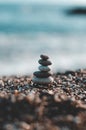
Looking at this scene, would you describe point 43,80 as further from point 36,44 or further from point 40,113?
point 36,44

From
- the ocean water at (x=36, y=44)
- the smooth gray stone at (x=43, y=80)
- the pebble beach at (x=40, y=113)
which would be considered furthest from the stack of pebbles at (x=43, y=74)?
the ocean water at (x=36, y=44)

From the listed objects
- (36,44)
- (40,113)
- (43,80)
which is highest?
(36,44)

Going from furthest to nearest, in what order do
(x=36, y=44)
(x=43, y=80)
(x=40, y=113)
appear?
(x=36, y=44) < (x=43, y=80) < (x=40, y=113)

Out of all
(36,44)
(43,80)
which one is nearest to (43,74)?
(43,80)

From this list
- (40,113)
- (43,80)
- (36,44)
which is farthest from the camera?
(36,44)

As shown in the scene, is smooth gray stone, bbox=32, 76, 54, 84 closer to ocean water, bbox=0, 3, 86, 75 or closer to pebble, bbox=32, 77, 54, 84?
pebble, bbox=32, 77, 54, 84

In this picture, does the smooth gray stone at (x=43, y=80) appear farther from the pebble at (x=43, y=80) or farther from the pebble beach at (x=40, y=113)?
the pebble beach at (x=40, y=113)

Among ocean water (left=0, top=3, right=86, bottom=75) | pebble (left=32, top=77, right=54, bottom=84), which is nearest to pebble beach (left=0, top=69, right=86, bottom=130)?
pebble (left=32, top=77, right=54, bottom=84)

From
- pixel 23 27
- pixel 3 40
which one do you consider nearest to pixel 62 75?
pixel 3 40
